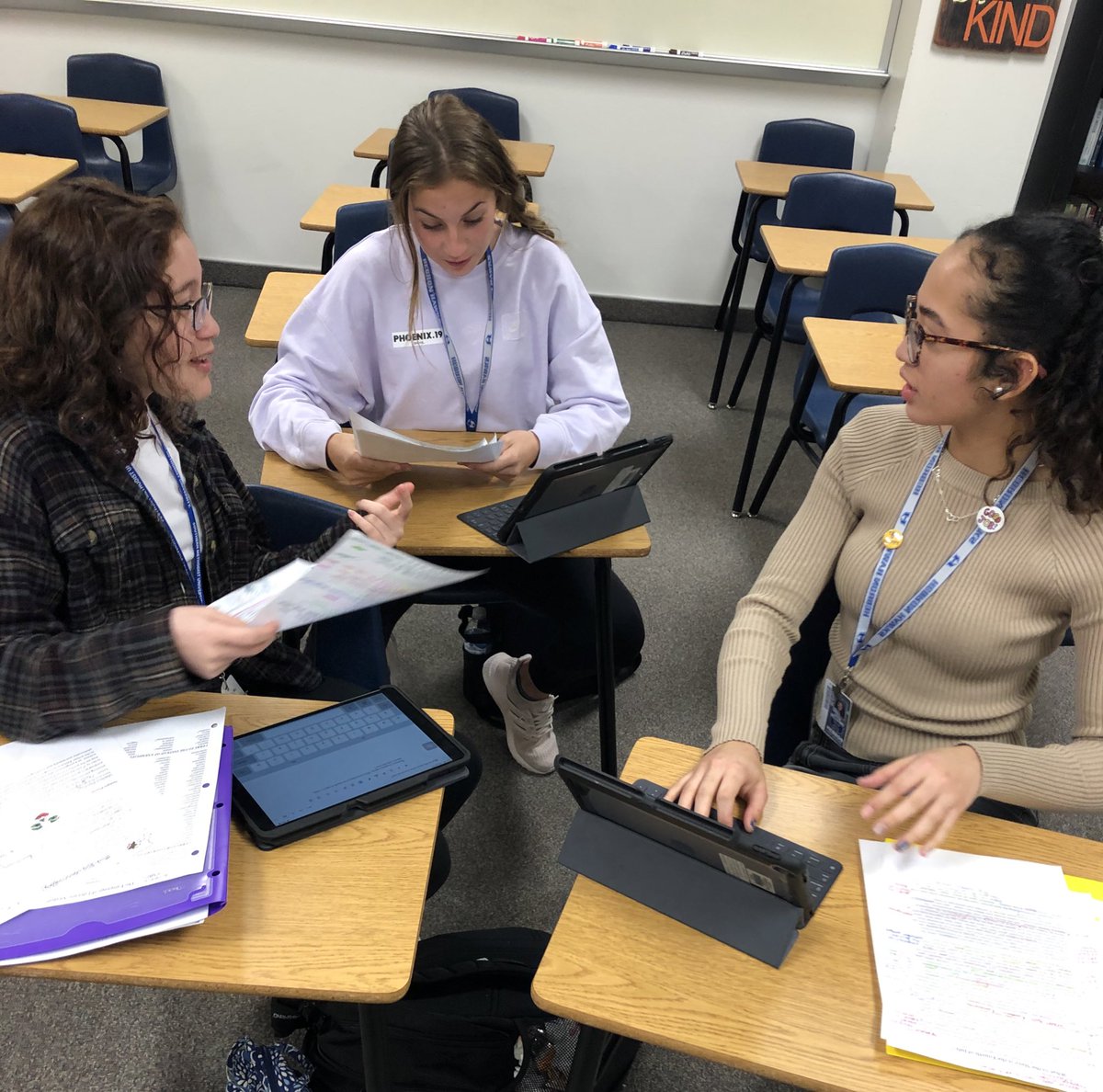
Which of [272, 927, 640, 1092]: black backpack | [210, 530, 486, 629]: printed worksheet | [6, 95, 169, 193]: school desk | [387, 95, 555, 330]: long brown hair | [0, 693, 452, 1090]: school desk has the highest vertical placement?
[387, 95, 555, 330]: long brown hair

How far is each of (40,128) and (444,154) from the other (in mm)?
2883

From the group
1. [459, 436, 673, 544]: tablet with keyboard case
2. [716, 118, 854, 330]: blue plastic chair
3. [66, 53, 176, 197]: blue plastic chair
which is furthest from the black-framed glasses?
[66, 53, 176, 197]: blue plastic chair

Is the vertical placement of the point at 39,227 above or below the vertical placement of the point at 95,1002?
above

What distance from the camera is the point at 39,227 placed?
3.65 feet

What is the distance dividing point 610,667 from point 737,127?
329 cm

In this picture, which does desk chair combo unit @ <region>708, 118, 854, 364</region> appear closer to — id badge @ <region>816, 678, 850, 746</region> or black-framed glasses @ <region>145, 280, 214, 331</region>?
id badge @ <region>816, 678, 850, 746</region>

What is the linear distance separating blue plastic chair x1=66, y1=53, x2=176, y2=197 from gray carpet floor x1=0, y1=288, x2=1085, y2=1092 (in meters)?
0.62

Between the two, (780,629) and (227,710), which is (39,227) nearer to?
(227,710)

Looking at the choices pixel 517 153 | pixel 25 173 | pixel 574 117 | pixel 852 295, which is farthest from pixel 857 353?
pixel 25 173

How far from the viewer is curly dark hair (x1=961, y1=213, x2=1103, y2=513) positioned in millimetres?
1134

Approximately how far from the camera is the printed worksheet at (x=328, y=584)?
971mm

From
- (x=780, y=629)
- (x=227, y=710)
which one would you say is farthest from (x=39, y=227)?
(x=780, y=629)

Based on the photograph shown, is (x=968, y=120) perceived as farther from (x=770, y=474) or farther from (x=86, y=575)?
(x=86, y=575)

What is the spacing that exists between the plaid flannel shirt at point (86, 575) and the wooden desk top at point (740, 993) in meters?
0.50
